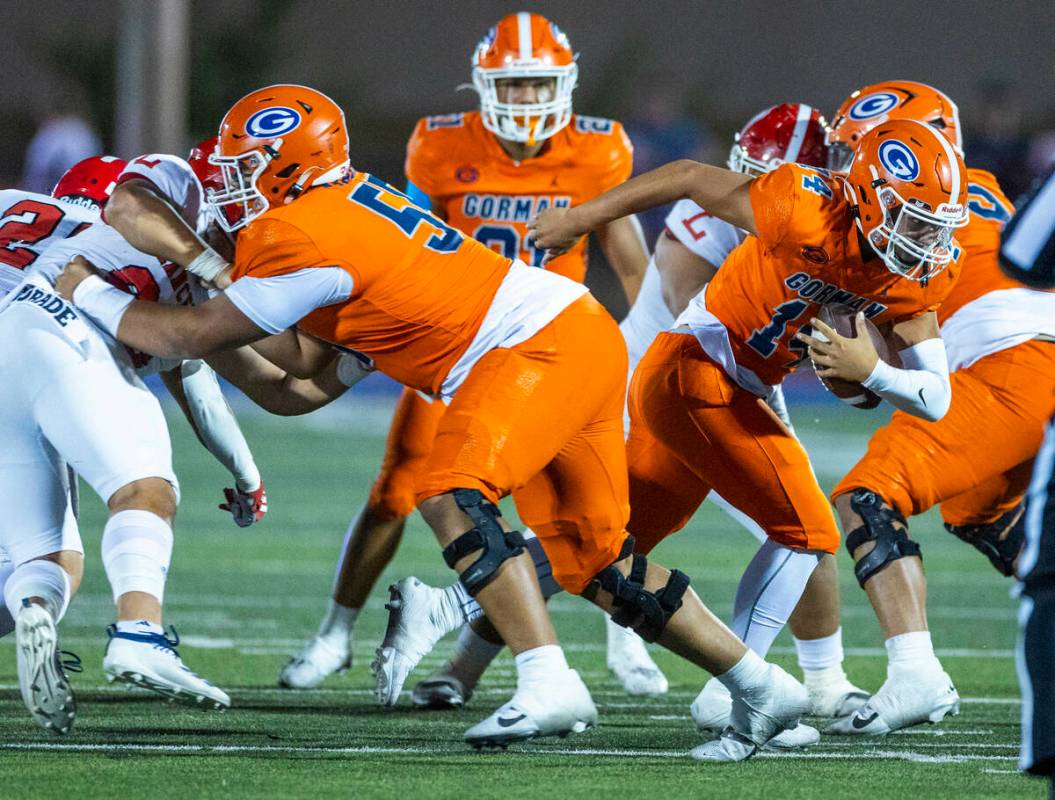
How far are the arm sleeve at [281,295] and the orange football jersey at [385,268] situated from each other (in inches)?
0.8

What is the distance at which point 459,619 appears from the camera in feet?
14.4

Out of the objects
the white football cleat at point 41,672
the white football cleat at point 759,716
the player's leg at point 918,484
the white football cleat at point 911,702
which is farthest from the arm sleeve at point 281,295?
the white football cleat at point 911,702

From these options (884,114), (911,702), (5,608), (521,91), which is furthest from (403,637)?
(521,91)

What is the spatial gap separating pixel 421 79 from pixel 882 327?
16737mm

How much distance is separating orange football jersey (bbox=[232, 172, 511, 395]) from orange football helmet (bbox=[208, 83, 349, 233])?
8 centimetres

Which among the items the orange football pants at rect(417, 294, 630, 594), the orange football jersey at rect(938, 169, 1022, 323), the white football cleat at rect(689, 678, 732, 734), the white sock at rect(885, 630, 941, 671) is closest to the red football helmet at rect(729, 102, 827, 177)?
the orange football jersey at rect(938, 169, 1022, 323)

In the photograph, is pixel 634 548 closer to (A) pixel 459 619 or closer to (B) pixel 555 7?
(A) pixel 459 619

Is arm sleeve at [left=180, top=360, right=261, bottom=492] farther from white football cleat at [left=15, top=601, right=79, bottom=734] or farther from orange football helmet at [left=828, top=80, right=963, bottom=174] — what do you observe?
orange football helmet at [left=828, top=80, right=963, bottom=174]

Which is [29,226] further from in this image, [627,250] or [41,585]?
[627,250]

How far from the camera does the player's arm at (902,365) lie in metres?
4.06

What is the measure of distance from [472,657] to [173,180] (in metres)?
1.55

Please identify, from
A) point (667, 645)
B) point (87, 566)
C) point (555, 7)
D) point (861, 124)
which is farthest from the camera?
point (555, 7)

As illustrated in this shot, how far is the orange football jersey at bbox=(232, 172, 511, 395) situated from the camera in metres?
3.94

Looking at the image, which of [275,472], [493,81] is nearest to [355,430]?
[275,472]
